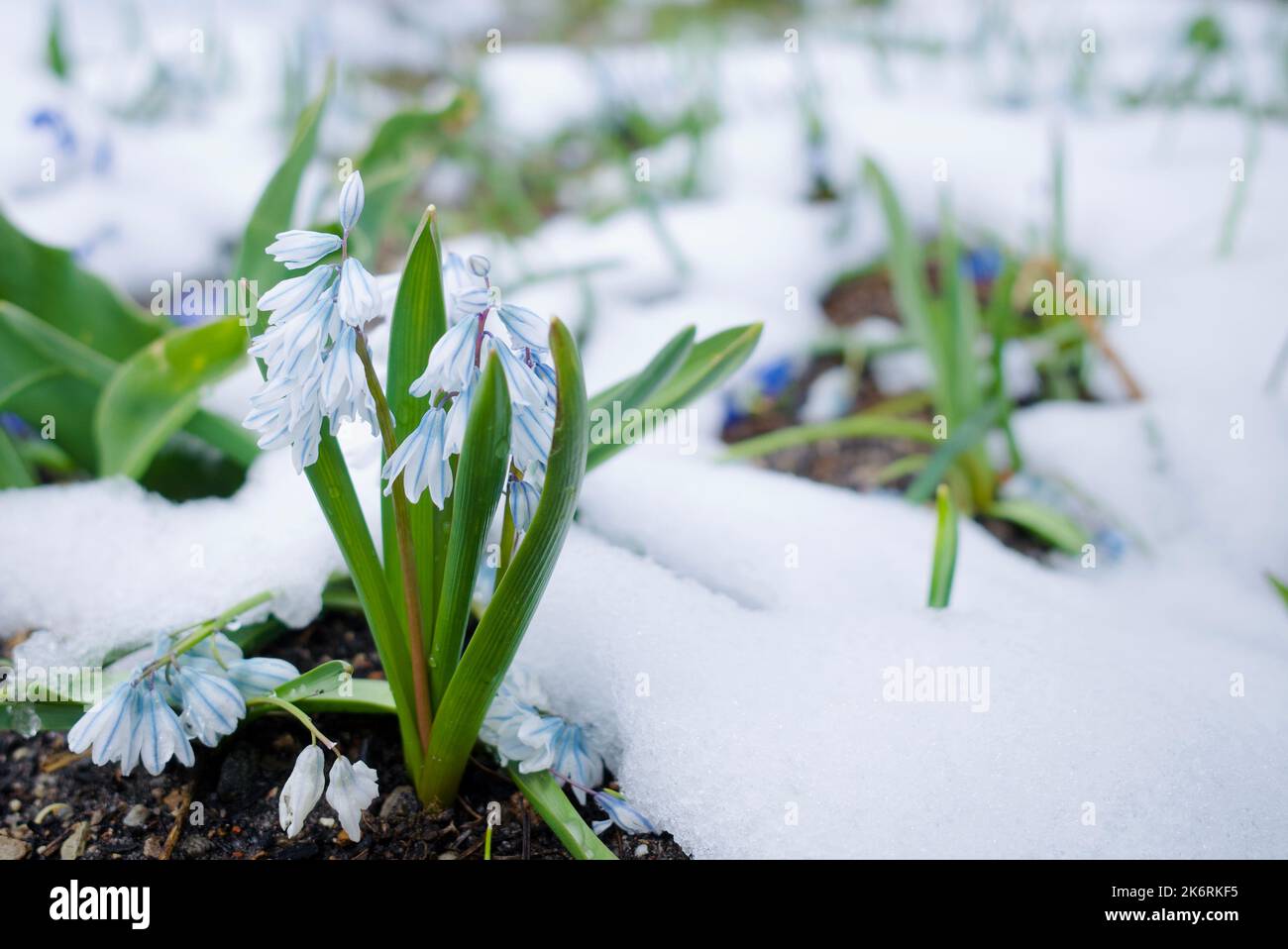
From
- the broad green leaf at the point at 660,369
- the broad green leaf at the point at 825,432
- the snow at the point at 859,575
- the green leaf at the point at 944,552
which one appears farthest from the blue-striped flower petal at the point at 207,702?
the broad green leaf at the point at 825,432

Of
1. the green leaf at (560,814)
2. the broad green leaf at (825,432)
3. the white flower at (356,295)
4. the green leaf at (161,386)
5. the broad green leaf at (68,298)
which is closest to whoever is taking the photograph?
the white flower at (356,295)

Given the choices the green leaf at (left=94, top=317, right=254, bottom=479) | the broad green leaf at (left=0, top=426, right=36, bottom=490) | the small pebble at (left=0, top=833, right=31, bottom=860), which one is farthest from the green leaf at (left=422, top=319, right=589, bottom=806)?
the broad green leaf at (left=0, top=426, right=36, bottom=490)

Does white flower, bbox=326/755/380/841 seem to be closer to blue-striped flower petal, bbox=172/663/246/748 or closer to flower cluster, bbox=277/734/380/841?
flower cluster, bbox=277/734/380/841

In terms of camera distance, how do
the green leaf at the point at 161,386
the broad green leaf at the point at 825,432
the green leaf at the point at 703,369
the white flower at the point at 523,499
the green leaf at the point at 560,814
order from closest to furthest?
1. the white flower at the point at 523,499
2. the green leaf at the point at 560,814
3. the green leaf at the point at 703,369
4. the green leaf at the point at 161,386
5. the broad green leaf at the point at 825,432

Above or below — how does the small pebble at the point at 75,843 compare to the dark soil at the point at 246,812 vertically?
below

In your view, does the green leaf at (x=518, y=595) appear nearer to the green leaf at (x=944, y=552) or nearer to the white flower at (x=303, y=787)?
the white flower at (x=303, y=787)

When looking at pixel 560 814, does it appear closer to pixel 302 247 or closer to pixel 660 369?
pixel 660 369
